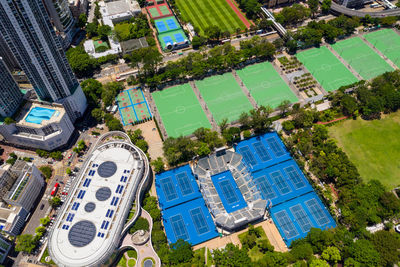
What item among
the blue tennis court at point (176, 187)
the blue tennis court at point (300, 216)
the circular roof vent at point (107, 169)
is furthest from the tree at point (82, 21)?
the blue tennis court at point (300, 216)

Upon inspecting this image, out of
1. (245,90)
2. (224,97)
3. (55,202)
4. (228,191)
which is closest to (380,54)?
(245,90)

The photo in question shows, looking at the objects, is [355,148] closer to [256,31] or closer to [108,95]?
[256,31]

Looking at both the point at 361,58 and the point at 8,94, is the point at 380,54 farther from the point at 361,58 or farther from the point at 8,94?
the point at 8,94

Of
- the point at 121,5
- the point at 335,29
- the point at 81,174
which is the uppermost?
the point at 121,5

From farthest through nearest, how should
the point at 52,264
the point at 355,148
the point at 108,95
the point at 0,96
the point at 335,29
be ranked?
1. the point at 335,29
2. the point at 108,95
3. the point at 355,148
4. the point at 0,96
5. the point at 52,264

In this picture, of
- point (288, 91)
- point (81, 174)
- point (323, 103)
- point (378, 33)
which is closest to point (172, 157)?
point (81, 174)
